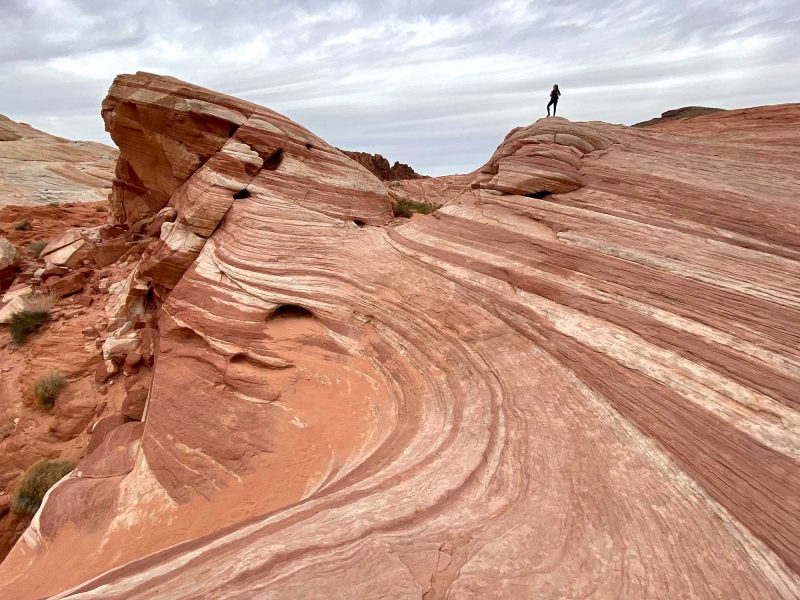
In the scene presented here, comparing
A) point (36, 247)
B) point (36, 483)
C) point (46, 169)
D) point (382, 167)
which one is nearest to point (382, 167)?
point (382, 167)

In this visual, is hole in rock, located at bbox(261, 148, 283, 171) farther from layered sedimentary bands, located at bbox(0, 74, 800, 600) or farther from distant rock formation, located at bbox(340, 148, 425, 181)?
distant rock formation, located at bbox(340, 148, 425, 181)

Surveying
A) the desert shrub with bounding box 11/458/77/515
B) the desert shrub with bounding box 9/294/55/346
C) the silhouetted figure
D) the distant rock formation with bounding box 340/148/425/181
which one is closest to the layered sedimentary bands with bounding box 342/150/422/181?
the distant rock formation with bounding box 340/148/425/181

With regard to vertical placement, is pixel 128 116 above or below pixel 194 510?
above

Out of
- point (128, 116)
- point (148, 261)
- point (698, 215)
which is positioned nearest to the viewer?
point (698, 215)

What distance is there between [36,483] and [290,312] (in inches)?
215

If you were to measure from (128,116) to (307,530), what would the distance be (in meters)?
12.1

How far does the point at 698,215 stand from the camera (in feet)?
19.2

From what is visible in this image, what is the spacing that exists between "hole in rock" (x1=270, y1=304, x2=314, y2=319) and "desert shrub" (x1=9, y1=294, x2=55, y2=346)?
8098 millimetres

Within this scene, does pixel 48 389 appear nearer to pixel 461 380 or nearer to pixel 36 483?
pixel 36 483

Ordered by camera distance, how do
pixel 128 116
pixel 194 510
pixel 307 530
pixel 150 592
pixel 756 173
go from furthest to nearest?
pixel 128 116, pixel 756 173, pixel 194 510, pixel 307 530, pixel 150 592

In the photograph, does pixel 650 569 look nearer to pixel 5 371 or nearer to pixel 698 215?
pixel 698 215

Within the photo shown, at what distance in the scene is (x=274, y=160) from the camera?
9.94 meters

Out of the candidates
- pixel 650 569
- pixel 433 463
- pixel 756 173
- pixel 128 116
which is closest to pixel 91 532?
pixel 433 463

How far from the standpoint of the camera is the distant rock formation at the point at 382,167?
35253 mm
